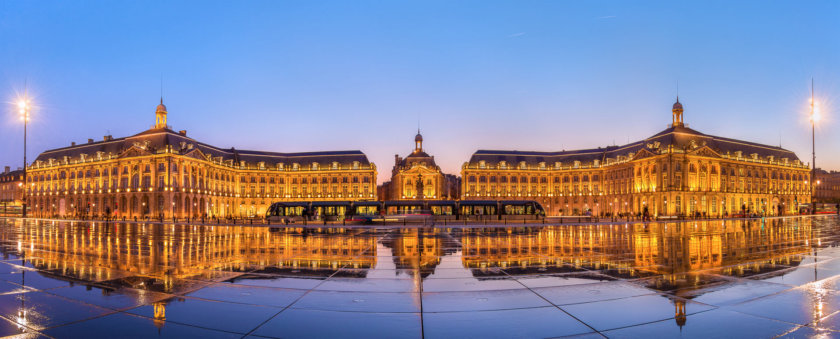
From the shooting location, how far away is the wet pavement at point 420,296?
22.8 feet

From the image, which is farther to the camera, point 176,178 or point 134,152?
point 134,152

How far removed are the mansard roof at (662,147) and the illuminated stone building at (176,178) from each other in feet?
124

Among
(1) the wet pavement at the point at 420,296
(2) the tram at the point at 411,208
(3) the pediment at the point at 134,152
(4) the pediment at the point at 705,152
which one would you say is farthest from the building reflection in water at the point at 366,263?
(4) the pediment at the point at 705,152

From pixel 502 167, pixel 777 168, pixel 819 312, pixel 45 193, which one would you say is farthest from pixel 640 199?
pixel 45 193

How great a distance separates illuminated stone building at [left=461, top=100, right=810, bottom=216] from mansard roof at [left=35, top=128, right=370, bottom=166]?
124 ft

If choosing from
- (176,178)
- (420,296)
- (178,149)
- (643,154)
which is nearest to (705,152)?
(643,154)

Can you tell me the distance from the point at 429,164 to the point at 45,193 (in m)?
98.6

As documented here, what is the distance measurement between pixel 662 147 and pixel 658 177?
745 centimetres

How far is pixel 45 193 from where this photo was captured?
114 m

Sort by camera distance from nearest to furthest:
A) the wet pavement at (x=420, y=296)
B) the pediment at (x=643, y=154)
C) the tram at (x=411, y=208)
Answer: the wet pavement at (x=420, y=296), the tram at (x=411, y=208), the pediment at (x=643, y=154)

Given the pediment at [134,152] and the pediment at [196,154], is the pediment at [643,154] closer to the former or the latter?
the pediment at [196,154]

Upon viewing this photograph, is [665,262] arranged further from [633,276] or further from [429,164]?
[429,164]

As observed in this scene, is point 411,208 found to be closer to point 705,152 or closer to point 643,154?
point 643,154

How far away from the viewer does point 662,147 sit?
96.7m
